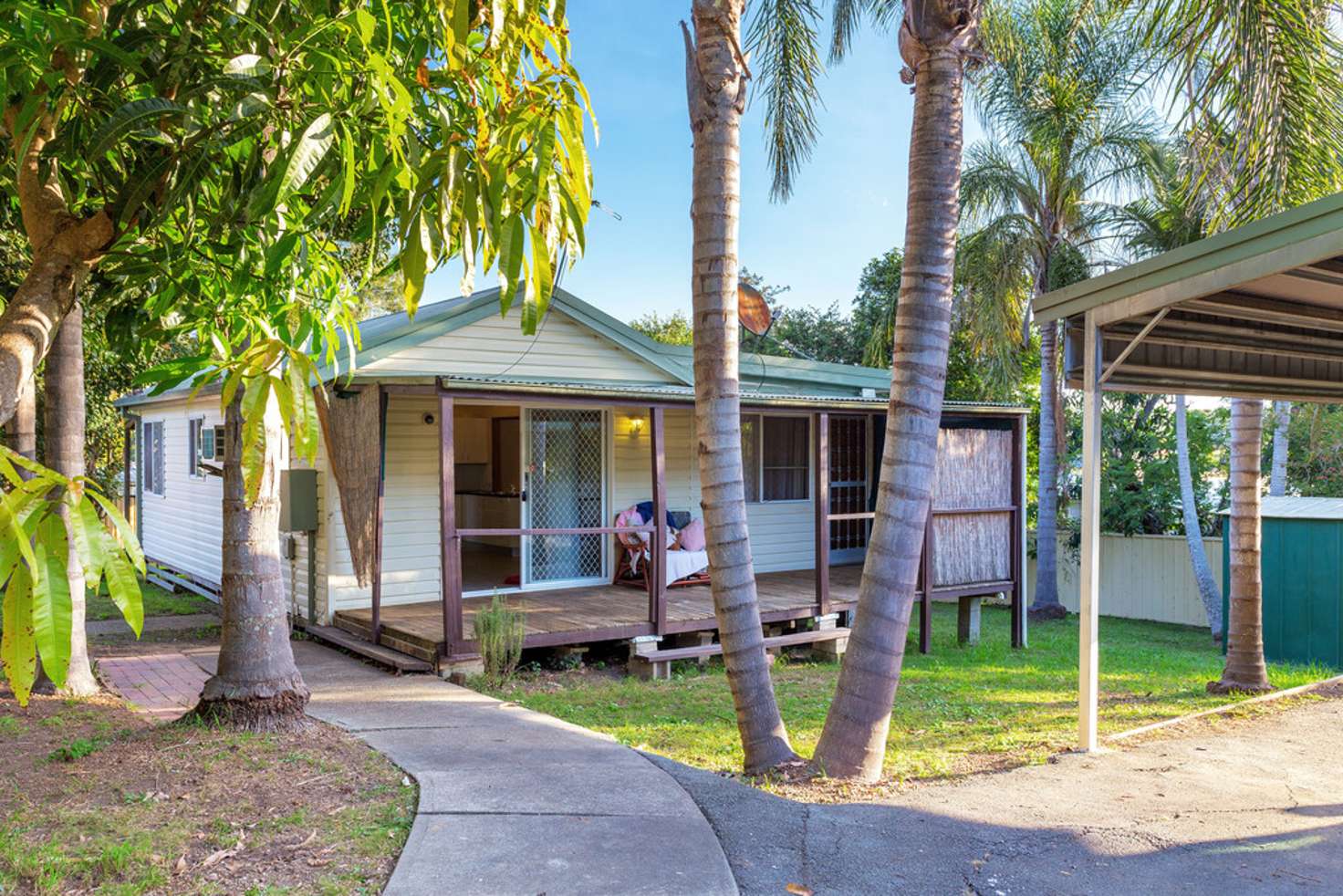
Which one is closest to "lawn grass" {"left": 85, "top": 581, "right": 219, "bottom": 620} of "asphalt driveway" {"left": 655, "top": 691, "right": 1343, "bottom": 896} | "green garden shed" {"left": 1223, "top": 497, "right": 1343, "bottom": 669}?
"asphalt driveway" {"left": 655, "top": 691, "right": 1343, "bottom": 896}

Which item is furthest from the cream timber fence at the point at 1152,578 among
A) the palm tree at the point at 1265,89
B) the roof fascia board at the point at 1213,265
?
the roof fascia board at the point at 1213,265

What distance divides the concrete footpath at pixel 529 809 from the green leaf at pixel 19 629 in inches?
95.1

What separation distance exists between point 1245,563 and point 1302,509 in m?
3.82

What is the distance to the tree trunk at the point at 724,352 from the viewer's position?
5.65 m

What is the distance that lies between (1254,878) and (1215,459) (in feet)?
63.0

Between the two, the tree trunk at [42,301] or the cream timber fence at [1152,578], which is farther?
the cream timber fence at [1152,578]

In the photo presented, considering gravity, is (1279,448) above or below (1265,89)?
below

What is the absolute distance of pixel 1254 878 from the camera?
160 inches

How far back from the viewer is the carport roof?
520 cm

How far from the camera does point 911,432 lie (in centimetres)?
561

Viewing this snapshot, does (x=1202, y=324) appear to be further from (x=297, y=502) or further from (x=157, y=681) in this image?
(x=157, y=681)

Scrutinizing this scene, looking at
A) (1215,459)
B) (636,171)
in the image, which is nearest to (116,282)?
(1215,459)

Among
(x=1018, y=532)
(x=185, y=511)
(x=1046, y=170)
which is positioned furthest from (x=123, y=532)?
(x=1046, y=170)

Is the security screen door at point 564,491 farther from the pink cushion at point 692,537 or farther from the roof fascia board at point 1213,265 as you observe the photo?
the roof fascia board at point 1213,265
